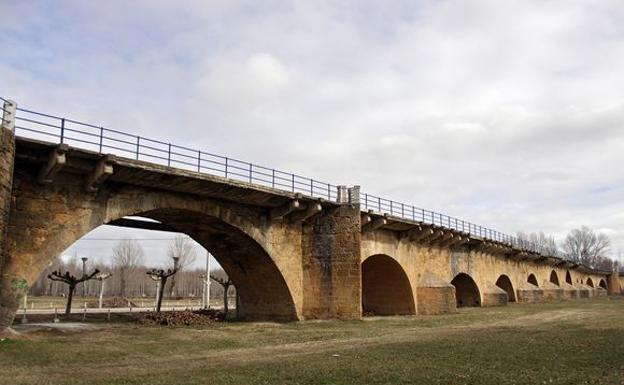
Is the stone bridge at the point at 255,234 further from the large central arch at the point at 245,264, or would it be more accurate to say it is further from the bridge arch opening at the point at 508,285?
the bridge arch opening at the point at 508,285

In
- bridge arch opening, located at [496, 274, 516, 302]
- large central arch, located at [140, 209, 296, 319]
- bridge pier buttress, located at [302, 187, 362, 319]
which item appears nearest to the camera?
large central arch, located at [140, 209, 296, 319]

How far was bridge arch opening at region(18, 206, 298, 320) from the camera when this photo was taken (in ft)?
73.5

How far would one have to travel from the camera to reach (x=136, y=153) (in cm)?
1839

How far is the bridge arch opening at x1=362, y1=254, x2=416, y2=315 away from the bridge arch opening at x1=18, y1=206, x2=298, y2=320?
22.3 ft

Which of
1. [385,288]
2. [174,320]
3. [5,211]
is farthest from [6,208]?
[385,288]

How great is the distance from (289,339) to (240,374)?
7.31 meters

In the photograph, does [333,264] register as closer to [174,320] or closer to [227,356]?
[174,320]

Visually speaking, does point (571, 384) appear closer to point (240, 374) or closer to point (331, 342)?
point (240, 374)

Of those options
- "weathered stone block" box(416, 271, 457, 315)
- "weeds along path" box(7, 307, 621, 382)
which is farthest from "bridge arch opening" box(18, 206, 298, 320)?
"weathered stone block" box(416, 271, 457, 315)

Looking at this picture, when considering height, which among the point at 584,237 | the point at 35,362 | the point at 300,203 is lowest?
the point at 35,362

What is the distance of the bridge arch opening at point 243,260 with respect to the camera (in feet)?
73.5

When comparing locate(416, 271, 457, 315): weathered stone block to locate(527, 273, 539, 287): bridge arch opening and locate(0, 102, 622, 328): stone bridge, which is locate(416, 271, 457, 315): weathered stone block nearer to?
locate(0, 102, 622, 328): stone bridge

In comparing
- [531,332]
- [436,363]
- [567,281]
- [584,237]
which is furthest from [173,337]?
[584,237]

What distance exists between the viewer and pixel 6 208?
1477cm
